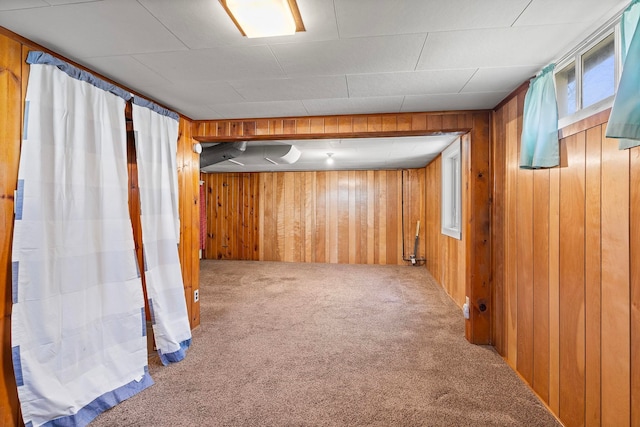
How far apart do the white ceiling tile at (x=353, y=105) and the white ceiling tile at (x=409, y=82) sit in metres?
0.12

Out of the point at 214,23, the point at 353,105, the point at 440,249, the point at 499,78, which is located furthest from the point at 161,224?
the point at 440,249

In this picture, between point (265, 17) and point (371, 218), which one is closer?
point (265, 17)

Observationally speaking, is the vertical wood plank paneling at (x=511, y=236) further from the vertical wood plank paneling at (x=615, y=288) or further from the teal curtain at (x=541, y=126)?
the vertical wood plank paneling at (x=615, y=288)

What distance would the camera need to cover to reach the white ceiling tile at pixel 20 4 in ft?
4.01

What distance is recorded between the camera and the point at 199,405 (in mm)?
1776

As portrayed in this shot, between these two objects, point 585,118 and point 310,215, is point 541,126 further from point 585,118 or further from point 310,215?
point 310,215

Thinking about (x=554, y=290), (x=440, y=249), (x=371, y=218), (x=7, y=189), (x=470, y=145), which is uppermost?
(x=470, y=145)

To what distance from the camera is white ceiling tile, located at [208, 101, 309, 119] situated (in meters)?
2.45

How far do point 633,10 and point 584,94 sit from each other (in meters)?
0.46

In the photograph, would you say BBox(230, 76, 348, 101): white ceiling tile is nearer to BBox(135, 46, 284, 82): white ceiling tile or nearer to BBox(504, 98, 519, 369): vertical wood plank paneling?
BBox(135, 46, 284, 82): white ceiling tile

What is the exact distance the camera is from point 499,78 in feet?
6.32

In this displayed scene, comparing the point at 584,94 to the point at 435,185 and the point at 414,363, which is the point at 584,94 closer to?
the point at 414,363

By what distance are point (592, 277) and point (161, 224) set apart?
8.93 ft

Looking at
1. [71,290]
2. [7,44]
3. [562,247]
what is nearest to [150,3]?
[7,44]
